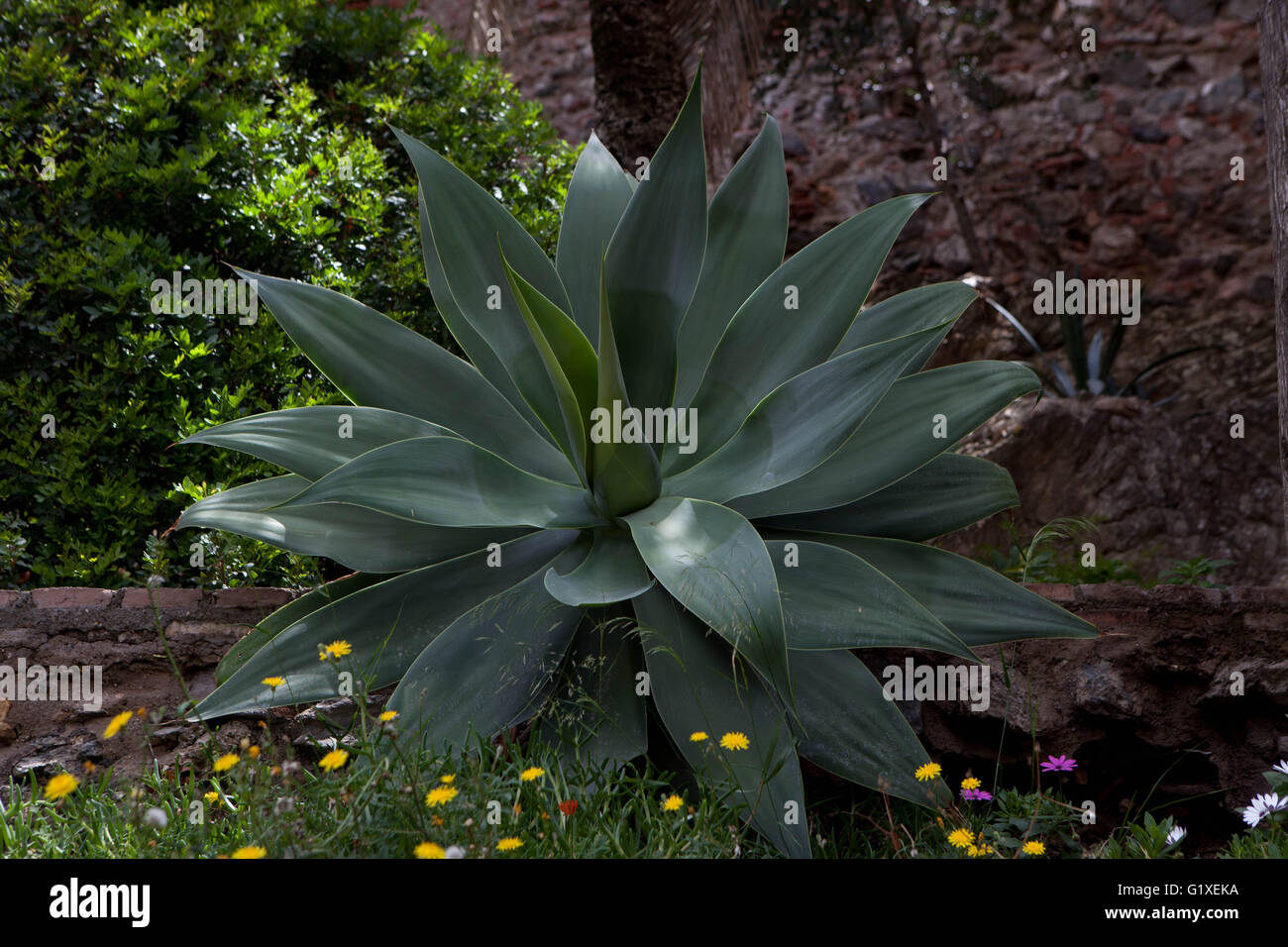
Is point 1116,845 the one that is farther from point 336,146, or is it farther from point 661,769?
point 336,146

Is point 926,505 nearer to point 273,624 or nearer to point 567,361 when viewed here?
point 567,361

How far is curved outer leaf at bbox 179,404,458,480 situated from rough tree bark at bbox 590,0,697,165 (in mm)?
2284

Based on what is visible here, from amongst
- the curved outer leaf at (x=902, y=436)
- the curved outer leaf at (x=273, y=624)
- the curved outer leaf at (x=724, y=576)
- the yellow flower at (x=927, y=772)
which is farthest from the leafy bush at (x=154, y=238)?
the yellow flower at (x=927, y=772)

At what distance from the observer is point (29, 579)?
2.39 meters

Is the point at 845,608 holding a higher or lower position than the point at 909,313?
lower

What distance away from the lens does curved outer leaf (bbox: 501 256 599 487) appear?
5.53 feet

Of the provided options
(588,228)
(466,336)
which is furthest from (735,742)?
(588,228)

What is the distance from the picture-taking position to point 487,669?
1.68 m

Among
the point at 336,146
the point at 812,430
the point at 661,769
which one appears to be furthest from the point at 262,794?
the point at 336,146

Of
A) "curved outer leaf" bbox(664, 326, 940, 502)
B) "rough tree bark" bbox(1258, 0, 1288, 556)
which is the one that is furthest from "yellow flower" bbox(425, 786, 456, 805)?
"rough tree bark" bbox(1258, 0, 1288, 556)

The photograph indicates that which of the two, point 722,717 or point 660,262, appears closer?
point 722,717

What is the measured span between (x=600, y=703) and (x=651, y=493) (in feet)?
1.30

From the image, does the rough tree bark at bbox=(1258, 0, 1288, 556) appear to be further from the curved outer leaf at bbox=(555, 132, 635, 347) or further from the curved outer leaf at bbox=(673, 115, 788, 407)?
the curved outer leaf at bbox=(555, 132, 635, 347)

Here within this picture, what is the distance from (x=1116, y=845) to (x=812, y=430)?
89 centimetres
